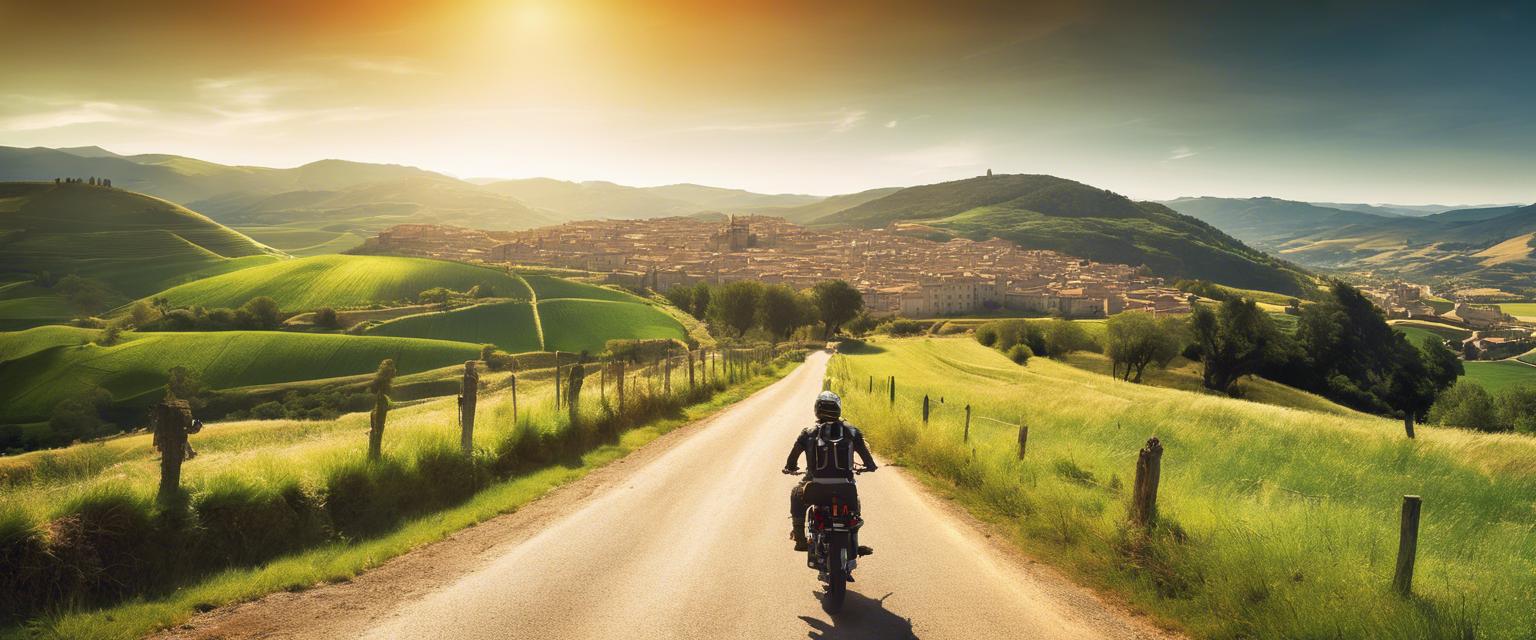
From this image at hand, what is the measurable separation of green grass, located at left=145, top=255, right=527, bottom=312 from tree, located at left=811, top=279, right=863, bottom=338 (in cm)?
5461

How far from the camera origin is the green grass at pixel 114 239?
138m

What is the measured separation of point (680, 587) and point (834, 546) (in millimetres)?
1802

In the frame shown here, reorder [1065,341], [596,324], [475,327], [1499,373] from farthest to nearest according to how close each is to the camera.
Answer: [596,324] → [475,327] → [1499,373] → [1065,341]

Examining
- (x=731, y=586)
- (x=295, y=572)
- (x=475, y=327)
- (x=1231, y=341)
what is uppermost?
(x=731, y=586)

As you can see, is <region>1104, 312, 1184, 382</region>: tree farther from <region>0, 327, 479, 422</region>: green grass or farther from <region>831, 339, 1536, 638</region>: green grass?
<region>0, 327, 479, 422</region>: green grass

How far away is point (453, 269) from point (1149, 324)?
11730 centimetres

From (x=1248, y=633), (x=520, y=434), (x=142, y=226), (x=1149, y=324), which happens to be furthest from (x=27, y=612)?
(x=142, y=226)

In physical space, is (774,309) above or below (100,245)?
below

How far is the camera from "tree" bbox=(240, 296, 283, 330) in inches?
3745

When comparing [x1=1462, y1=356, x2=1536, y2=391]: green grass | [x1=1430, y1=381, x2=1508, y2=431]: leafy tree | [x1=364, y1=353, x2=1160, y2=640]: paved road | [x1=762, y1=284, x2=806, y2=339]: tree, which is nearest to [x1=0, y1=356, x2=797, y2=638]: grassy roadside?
[x1=364, y1=353, x2=1160, y2=640]: paved road

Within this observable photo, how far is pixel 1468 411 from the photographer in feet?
179

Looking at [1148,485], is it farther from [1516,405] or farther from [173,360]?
[173,360]

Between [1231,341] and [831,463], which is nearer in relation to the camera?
[831,463]

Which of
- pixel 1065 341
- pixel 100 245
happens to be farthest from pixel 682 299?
pixel 100 245
